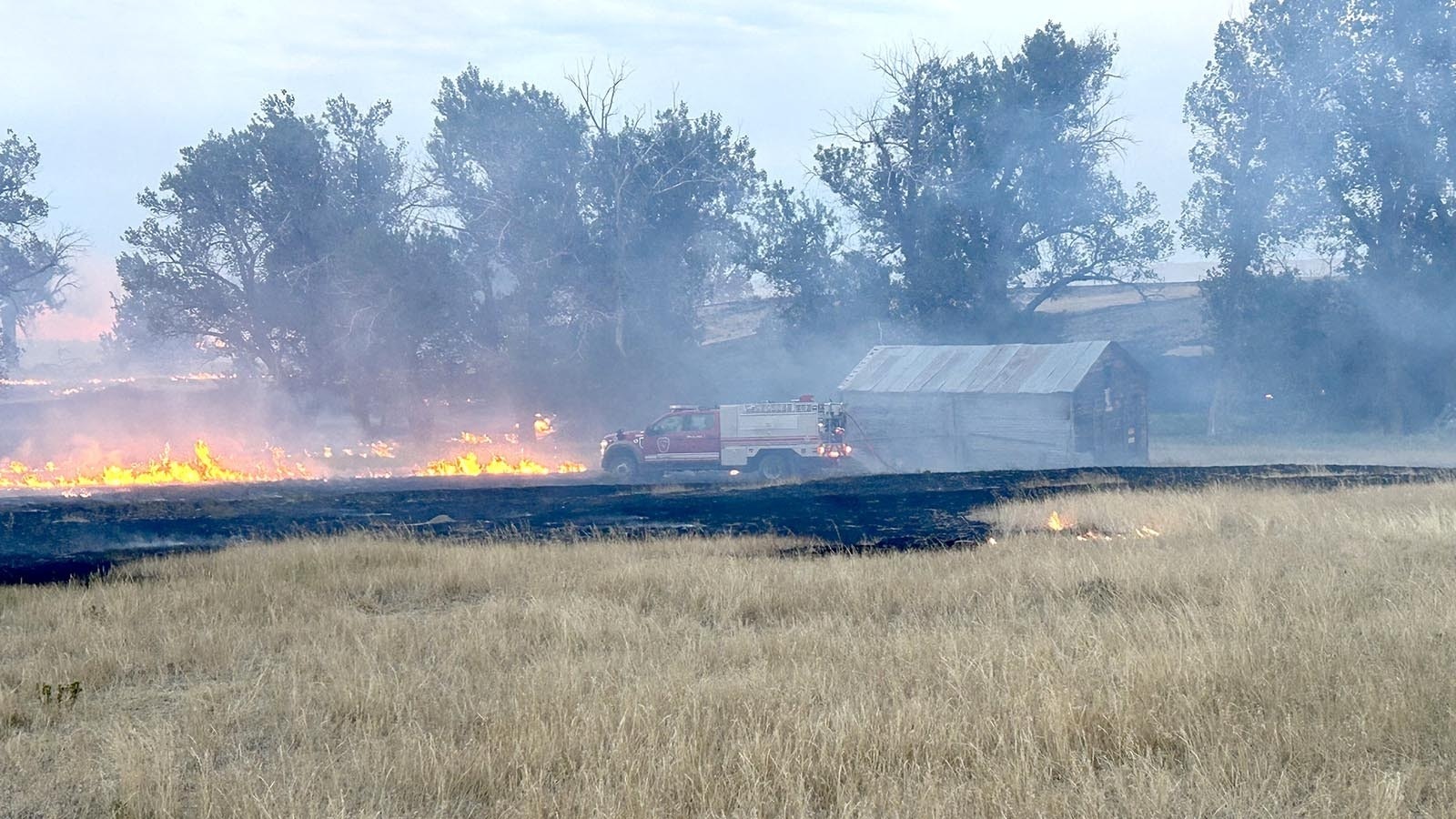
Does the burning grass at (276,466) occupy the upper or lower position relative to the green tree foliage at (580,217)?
lower

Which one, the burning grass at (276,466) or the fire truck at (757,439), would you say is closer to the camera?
the fire truck at (757,439)

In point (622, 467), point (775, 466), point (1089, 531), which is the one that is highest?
point (622, 467)

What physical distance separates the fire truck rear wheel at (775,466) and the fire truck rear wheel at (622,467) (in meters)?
3.39

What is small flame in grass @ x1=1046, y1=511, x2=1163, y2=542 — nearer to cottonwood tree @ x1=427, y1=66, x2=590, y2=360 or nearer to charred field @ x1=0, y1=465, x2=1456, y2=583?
charred field @ x1=0, y1=465, x2=1456, y2=583

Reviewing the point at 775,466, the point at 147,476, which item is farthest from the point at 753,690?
the point at 147,476

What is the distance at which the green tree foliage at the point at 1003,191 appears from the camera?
51281 mm

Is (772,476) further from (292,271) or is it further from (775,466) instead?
(292,271)

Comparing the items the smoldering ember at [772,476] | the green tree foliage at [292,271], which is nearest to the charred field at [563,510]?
the smoldering ember at [772,476]

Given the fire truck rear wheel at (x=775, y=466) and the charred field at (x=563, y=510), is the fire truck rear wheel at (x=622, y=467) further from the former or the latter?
the fire truck rear wheel at (x=775, y=466)

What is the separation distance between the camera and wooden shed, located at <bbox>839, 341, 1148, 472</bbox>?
1346 inches

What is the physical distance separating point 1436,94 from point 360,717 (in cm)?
4516

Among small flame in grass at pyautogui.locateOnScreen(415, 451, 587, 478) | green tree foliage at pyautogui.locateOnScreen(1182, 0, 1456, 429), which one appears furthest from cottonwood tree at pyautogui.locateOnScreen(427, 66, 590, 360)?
green tree foliage at pyautogui.locateOnScreen(1182, 0, 1456, 429)

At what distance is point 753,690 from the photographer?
287 inches

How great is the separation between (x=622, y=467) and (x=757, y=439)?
13.2ft
